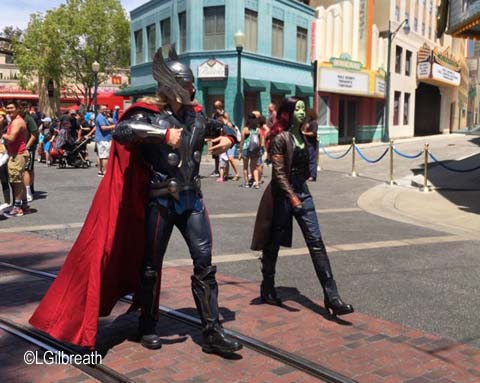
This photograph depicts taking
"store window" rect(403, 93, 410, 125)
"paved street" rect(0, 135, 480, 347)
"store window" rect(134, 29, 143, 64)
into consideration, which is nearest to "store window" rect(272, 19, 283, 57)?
"store window" rect(134, 29, 143, 64)

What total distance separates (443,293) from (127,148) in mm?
3439

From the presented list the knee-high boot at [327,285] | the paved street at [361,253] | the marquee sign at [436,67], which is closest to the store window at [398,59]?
the marquee sign at [436,67]

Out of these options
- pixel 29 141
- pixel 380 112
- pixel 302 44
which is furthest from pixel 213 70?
pixel 29 141

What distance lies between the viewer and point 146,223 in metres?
4.02

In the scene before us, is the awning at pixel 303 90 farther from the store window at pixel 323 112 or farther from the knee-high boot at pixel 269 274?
the knee-high boot at pixel 269 274

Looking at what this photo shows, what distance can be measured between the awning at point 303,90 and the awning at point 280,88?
648 millimetres

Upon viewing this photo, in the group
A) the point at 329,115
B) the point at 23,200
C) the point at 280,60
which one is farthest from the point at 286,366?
the point at 329,115

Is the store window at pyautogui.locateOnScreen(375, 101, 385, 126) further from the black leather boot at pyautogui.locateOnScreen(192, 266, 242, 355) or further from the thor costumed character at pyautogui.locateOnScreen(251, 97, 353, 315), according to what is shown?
the black leather boot at pyautogui.locateOnScreen(192, 266, 242, 355)

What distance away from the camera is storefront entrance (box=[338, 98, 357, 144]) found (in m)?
32.8

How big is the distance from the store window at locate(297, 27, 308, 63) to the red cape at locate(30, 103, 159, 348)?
26101 millimetres

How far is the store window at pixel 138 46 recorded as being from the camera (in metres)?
31.4

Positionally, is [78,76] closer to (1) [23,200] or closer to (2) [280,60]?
(2) [280,60]

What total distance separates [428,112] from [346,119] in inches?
711

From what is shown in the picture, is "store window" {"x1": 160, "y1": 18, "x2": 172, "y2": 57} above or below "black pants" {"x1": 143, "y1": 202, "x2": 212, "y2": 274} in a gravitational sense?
above
